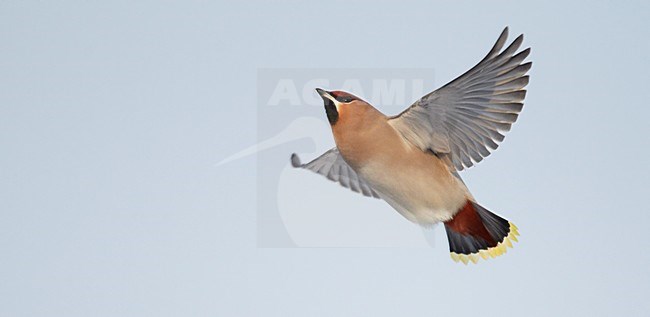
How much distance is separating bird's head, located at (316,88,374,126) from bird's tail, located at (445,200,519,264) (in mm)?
637

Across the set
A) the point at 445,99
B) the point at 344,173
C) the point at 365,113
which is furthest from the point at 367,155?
the point at 344,173

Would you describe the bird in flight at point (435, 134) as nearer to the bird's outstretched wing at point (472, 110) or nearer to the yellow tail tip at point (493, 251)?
the bird's outstretched wing at point (472, 110)

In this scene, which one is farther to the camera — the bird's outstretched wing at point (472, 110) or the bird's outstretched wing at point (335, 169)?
the bird's outstretched wing at point (335, 169)

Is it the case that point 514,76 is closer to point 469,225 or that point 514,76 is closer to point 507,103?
point 507,103

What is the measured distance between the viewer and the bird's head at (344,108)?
2375 millimetres

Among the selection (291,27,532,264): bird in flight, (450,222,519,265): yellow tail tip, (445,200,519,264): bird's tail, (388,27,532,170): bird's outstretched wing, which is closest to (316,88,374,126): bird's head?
(291,27,532,264): bird in flight

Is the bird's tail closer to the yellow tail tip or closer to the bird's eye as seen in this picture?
the yellow tail tip

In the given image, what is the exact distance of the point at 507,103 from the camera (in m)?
2.43

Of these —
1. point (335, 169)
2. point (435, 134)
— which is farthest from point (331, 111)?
point (335, 169)

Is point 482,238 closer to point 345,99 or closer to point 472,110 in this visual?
point 472,110

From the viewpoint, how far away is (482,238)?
283 cm

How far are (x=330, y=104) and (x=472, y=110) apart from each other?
1.67ft

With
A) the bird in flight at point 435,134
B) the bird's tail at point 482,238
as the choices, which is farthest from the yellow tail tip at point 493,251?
the bird in flight at point 435,134

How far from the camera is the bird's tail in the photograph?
2777mm
